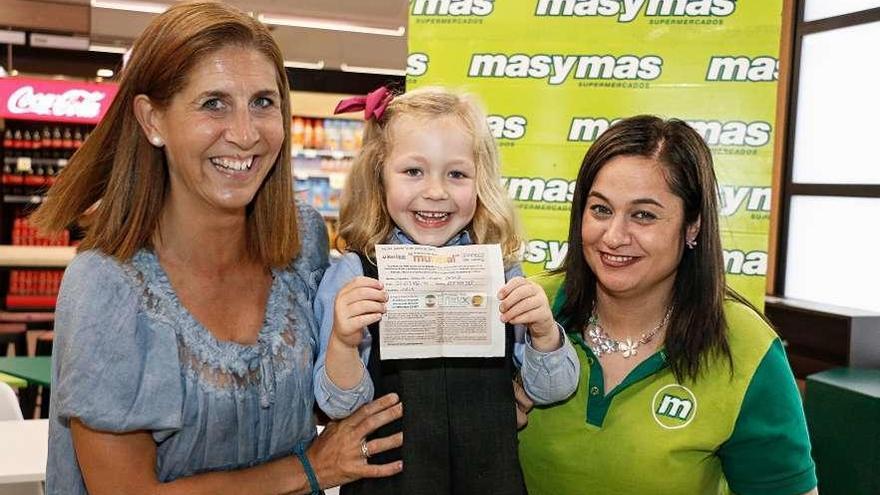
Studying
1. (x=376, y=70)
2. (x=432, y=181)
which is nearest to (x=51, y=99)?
(x=376, y=70)

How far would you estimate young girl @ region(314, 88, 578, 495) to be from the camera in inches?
72.9

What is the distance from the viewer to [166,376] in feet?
5.52

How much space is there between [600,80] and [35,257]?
21.9ft

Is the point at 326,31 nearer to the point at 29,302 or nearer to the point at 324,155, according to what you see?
the point at 324,155

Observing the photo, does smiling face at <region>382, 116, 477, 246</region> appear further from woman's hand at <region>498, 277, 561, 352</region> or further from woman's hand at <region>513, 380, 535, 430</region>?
woman's hand at <region>513, 380, 535, 430</region>

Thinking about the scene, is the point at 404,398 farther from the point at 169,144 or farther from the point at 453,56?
the point at 453,56

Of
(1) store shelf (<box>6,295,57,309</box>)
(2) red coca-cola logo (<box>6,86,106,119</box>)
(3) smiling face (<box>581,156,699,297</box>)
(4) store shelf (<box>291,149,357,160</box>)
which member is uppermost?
(2) red coca-cola logo (<box>6,86,106,119</box>)

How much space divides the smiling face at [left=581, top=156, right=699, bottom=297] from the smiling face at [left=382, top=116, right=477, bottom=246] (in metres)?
0.32

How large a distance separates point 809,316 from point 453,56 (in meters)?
2.59

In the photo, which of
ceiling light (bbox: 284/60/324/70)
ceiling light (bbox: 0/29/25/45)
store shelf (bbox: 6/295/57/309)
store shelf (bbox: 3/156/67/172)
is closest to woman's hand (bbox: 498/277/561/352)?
store shelf (bbox: 6/295/57/309)

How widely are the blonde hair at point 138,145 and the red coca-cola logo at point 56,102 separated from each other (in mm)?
8150

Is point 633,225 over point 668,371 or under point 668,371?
over

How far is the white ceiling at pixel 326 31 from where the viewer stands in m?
9.72

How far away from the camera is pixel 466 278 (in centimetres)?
188
